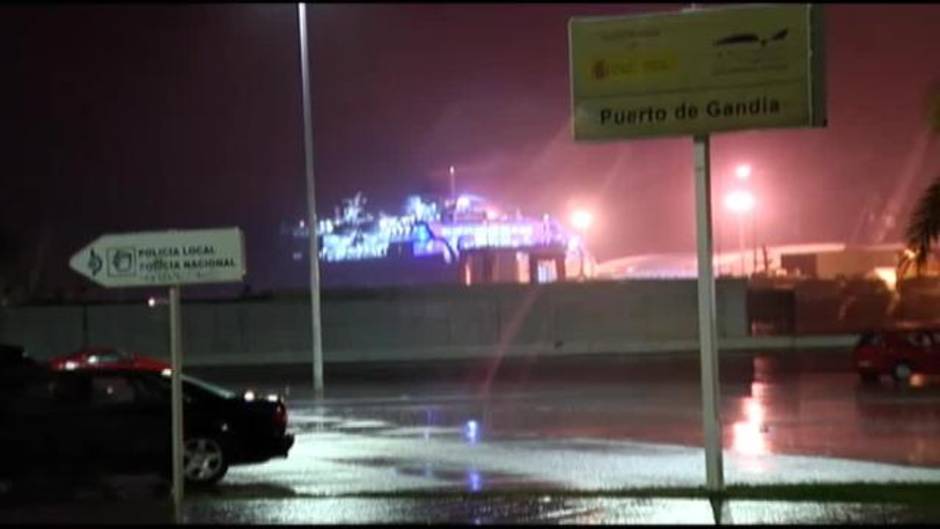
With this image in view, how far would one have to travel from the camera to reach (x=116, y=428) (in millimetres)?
13688

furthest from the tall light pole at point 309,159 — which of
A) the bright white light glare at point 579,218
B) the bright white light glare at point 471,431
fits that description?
the bright white light glare at point 579,218

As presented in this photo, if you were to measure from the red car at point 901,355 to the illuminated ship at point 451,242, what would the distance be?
45.5 meters

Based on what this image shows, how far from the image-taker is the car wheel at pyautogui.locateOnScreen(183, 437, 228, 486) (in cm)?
1387

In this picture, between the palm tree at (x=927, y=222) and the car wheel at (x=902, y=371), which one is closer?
the palm tree at (x=927, y=222)

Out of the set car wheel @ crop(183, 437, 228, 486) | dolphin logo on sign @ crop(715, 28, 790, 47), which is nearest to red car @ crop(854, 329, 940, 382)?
car wheel @ crop(183, 437, 228, 486)

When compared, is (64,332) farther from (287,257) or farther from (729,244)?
(729,244)

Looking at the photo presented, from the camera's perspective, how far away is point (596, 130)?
11570 mm

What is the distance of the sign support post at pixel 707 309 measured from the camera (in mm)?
11273

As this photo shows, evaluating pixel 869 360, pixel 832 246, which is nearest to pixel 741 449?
pixel 869 360

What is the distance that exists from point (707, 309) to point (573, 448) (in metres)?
6.03

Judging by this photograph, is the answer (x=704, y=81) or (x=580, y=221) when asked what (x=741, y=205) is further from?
(x=704, y=81)

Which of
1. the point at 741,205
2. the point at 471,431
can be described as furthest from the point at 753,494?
the point at 741,205

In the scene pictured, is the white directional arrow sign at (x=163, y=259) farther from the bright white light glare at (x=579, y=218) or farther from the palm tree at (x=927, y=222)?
the bright white light glare at (x=579, y=218)

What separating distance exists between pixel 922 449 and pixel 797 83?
6.73 metres
